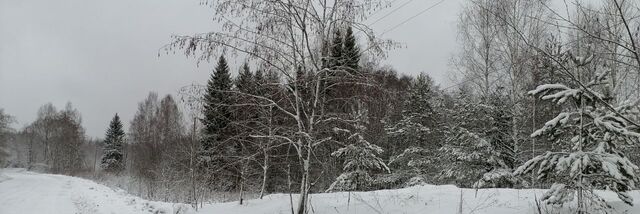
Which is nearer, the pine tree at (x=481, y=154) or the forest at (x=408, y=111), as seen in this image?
the forest at (x=408, y=111)

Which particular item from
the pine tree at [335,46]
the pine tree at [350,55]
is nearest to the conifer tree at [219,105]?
the pine tree at [335,46]

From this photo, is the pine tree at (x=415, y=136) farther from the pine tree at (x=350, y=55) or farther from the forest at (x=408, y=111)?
the pine tree at (x=350, y=55)

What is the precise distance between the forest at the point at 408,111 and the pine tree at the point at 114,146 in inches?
821

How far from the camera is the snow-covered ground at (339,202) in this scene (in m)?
6.98

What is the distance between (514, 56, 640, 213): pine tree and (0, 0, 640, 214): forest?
2 centimetres

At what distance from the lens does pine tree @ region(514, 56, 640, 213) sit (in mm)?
5240

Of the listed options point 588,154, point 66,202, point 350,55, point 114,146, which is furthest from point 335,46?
point 114,146

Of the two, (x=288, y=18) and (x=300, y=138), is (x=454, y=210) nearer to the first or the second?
(x=300, y=138)

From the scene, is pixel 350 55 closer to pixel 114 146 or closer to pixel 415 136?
pixel 415 136

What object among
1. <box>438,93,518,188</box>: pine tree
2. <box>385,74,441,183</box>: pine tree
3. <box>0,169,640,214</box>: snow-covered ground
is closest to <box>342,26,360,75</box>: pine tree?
<box>0,169,640,214</box>: snow-covered ground

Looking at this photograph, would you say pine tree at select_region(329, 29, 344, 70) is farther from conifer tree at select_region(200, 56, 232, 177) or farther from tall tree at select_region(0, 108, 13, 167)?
tall tree at select_region(0, 108, 13, 167)

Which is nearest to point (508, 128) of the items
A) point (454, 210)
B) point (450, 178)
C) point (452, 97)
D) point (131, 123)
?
point (450, 178)

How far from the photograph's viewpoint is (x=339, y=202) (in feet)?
30.1

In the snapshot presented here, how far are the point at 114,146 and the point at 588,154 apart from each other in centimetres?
4856
